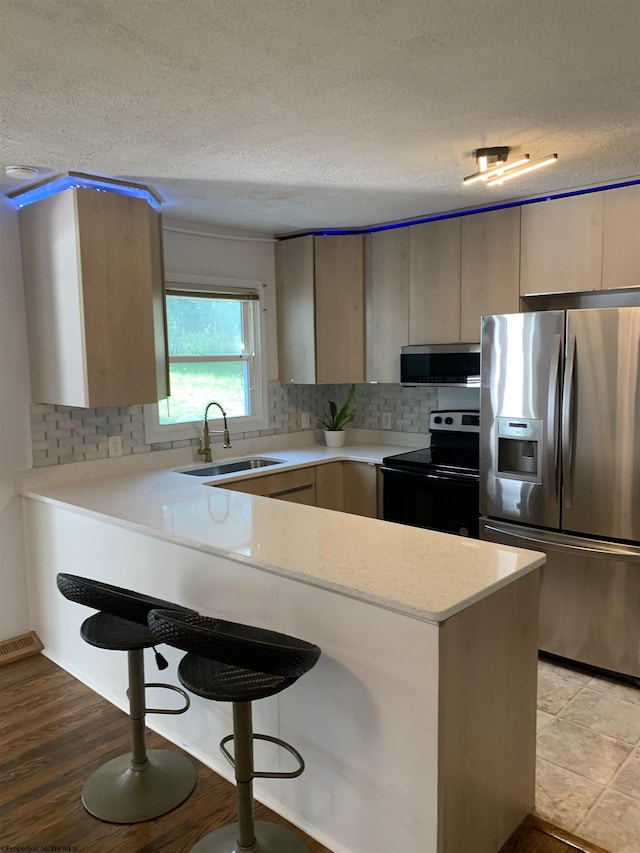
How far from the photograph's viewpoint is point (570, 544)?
2.98 metres

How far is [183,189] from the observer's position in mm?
3076

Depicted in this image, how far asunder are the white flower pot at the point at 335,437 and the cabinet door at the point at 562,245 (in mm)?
1604

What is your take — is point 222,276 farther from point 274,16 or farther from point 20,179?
point 274,16

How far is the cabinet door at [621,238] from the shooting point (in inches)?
118

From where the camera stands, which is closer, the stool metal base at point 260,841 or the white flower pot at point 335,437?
the stool metal base at point 260,841

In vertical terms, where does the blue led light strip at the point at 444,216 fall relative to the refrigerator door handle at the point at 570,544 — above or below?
above

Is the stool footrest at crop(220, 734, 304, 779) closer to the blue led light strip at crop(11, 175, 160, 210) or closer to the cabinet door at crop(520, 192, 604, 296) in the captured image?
the blue led light strip at crop(11, 175, 160, 210)

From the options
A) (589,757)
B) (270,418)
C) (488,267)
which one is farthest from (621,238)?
(270,418)

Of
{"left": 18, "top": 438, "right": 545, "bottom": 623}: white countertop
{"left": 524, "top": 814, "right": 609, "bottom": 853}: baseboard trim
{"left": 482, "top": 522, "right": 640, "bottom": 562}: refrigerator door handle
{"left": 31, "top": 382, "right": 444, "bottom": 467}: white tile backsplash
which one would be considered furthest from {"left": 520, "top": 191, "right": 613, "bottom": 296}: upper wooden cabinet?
{"left": 524, "top": 814, "right": 609, "bottom": 853}: baseboard trim

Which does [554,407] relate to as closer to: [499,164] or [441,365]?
[441,365]

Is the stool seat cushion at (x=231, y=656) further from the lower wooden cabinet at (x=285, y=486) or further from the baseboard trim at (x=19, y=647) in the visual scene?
the baseboard trim at (x=19, y=647)

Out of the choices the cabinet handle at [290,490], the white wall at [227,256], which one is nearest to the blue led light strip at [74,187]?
the white wall at [227,256]

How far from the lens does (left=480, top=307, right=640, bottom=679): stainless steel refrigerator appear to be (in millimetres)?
2775

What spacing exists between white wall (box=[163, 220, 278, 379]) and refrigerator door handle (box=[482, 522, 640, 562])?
6.44 feet
